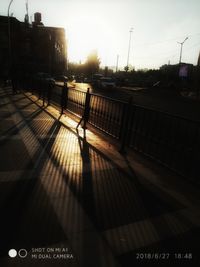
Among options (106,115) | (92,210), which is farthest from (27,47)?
(92,210)

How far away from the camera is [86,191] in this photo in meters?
4.54

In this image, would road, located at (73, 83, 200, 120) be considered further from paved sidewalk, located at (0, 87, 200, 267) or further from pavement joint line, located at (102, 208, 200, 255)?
pavement joint line, located at (102, 208, 200, 255)

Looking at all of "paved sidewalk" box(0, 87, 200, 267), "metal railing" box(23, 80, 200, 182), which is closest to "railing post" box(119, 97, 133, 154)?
"metal railing" box(23, 80, 200, 182)

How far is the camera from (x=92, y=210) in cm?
393

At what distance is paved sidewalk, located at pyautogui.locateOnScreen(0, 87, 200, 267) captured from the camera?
304 centimetres

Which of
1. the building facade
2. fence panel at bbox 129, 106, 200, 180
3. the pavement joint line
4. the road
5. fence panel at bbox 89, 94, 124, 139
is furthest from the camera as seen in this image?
the building facade

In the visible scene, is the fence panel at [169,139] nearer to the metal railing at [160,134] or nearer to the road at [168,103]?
the metal railing at [160,134]

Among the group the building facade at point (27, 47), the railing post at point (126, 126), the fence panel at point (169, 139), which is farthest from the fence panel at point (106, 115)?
the building facade at point (27, 47)

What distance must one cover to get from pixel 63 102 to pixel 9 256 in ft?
33.6

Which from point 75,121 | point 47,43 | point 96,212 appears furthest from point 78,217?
point 47,43

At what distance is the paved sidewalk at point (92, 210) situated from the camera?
3.04m

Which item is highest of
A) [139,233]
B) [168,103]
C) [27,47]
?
[27,47]

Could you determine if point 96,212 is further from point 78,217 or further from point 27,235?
point 27,235

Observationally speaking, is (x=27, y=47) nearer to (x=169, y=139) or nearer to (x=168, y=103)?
(x=168, y=103)
